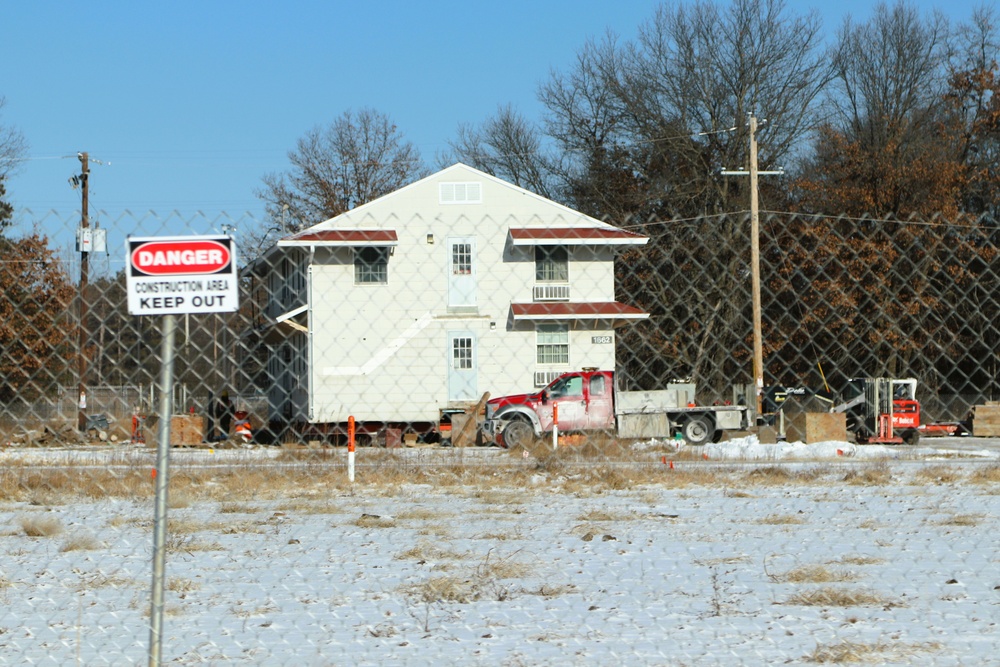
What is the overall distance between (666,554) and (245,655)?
12.1ft

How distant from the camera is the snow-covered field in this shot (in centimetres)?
558

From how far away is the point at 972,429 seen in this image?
120 ft

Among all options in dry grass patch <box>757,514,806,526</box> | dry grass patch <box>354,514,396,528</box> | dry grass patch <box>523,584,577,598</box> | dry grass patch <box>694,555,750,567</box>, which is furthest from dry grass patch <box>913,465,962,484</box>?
dry grass patch <box>523,584,577,598</box>

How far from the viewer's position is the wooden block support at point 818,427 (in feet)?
90.3

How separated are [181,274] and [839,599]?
4.21 meters

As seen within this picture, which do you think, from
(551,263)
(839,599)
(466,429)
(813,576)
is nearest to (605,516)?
(813,576)

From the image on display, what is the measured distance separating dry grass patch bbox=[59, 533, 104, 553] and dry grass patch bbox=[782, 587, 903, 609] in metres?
5.11

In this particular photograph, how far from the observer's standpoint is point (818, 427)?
90.6 feet

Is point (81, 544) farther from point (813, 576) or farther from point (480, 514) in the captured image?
point (813, 576)

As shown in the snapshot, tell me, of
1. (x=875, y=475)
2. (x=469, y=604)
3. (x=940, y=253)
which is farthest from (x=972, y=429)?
(x=469, y=604)

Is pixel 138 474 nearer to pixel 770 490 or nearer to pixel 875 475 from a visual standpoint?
pixel 770 490

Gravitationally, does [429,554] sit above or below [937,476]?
below

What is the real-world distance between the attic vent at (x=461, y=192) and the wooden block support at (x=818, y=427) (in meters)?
11.2

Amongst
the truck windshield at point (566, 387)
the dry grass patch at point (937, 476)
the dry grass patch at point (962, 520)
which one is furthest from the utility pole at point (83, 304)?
the truck windshield at point (566, 387)
